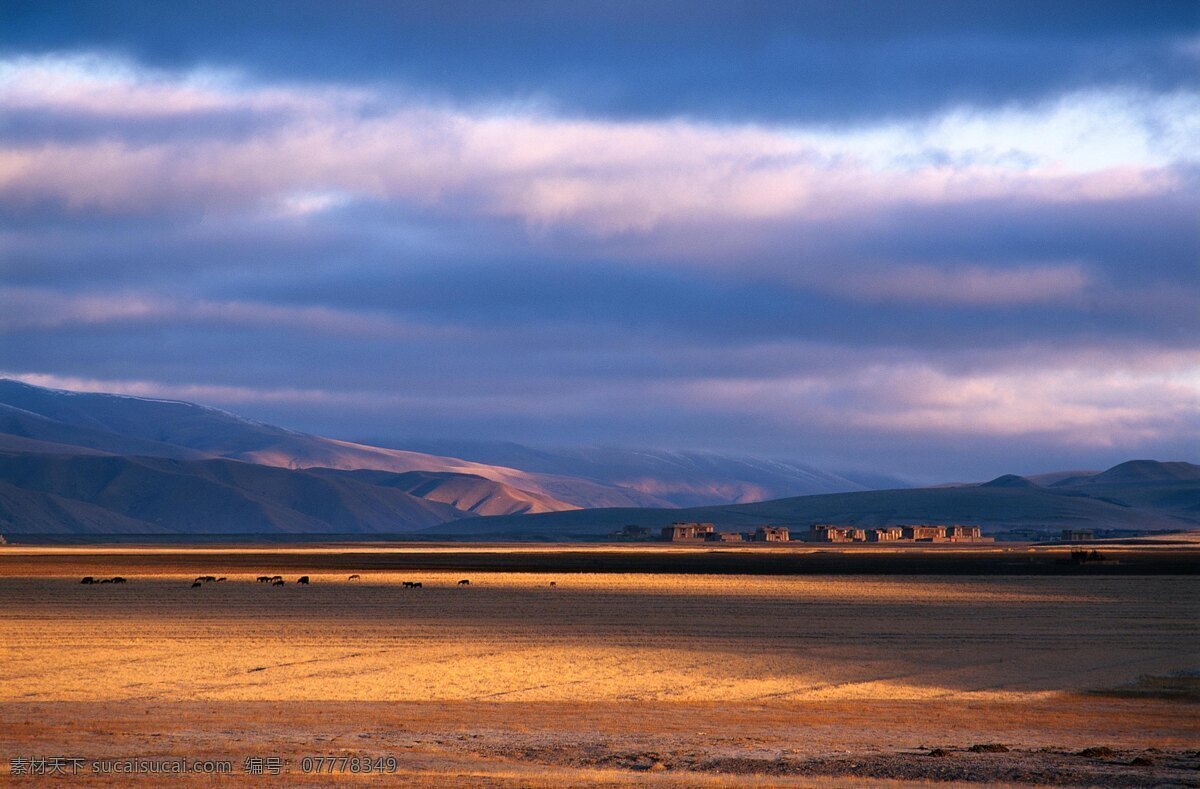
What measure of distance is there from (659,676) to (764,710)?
4.27m

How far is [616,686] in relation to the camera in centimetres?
2181

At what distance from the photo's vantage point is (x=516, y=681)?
2245cm

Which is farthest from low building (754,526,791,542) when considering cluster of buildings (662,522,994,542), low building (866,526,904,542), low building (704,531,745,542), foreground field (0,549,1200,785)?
foreground field (0,549,1200,785)

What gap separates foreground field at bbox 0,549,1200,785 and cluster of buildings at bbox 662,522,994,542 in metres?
125

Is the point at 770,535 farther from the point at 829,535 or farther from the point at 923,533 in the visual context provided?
the point at 923,533

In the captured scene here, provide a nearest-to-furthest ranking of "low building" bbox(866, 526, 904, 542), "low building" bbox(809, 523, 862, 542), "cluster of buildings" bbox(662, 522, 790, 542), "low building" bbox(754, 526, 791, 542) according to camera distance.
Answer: "low building" bbox(754, 526, 791, 542)
"cluster of buildings" bbox(662, 522, 790, 542)
"low building" bbox(809, 523, 862, 542)
"low building" bbox(866, 526, 904, 542)

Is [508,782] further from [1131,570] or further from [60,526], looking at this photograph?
[60,526]

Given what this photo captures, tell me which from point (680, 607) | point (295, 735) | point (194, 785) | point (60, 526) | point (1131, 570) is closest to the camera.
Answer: point (194, 785)

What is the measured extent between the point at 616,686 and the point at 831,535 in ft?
501

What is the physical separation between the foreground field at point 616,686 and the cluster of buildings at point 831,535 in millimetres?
124911

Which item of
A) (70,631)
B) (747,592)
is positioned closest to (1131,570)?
(747,592)

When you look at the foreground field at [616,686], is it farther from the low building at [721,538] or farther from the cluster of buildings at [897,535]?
the cluster of buildings at [897,535]

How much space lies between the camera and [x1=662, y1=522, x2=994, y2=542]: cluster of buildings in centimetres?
16862

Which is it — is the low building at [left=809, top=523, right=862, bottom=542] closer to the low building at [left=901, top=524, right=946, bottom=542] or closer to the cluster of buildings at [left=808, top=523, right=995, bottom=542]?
the cluster of buildings at [left=808, top=523, right=995, bottom=542]
